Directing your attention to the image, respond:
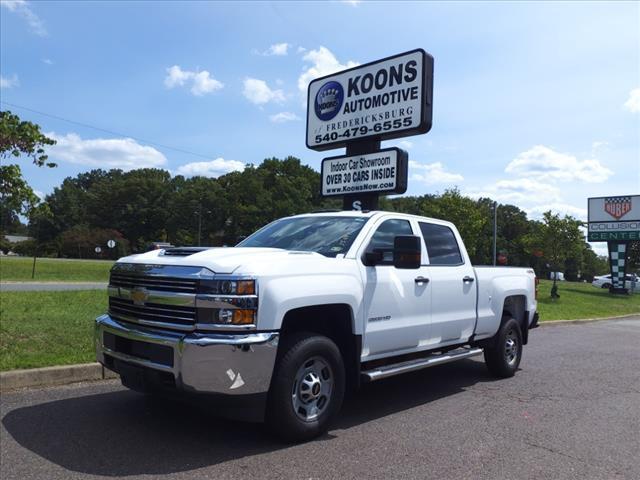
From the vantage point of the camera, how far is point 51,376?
237 inches

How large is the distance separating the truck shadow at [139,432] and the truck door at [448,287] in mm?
837

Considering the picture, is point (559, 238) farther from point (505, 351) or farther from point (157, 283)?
point (157, 283)

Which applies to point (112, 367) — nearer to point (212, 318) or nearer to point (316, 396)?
point (212, 318)

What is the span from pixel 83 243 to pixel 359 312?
86.5 meters

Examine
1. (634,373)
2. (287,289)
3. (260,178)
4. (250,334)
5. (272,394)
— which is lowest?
(634,373)

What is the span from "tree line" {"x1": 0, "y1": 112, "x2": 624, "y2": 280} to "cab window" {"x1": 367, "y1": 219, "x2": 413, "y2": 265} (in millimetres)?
41159

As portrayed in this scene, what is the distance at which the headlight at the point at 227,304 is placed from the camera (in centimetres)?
407

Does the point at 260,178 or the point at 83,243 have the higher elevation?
the point at 260,178

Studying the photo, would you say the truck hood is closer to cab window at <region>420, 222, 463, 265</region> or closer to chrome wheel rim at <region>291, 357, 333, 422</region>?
chrome wheel rim at <region>291, 357, 333, 422</region>

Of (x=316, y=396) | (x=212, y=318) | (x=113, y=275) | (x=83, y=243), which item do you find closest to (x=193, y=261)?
(x=212, y=318)

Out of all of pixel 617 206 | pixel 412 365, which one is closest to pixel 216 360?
pixel 412 365

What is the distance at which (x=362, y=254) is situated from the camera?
5203 millimetres

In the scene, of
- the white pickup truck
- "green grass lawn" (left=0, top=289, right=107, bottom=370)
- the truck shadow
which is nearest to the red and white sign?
"green grass lawn" (left=0, top=289, right=107, bottom=370)

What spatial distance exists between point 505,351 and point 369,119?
604 centimetres
